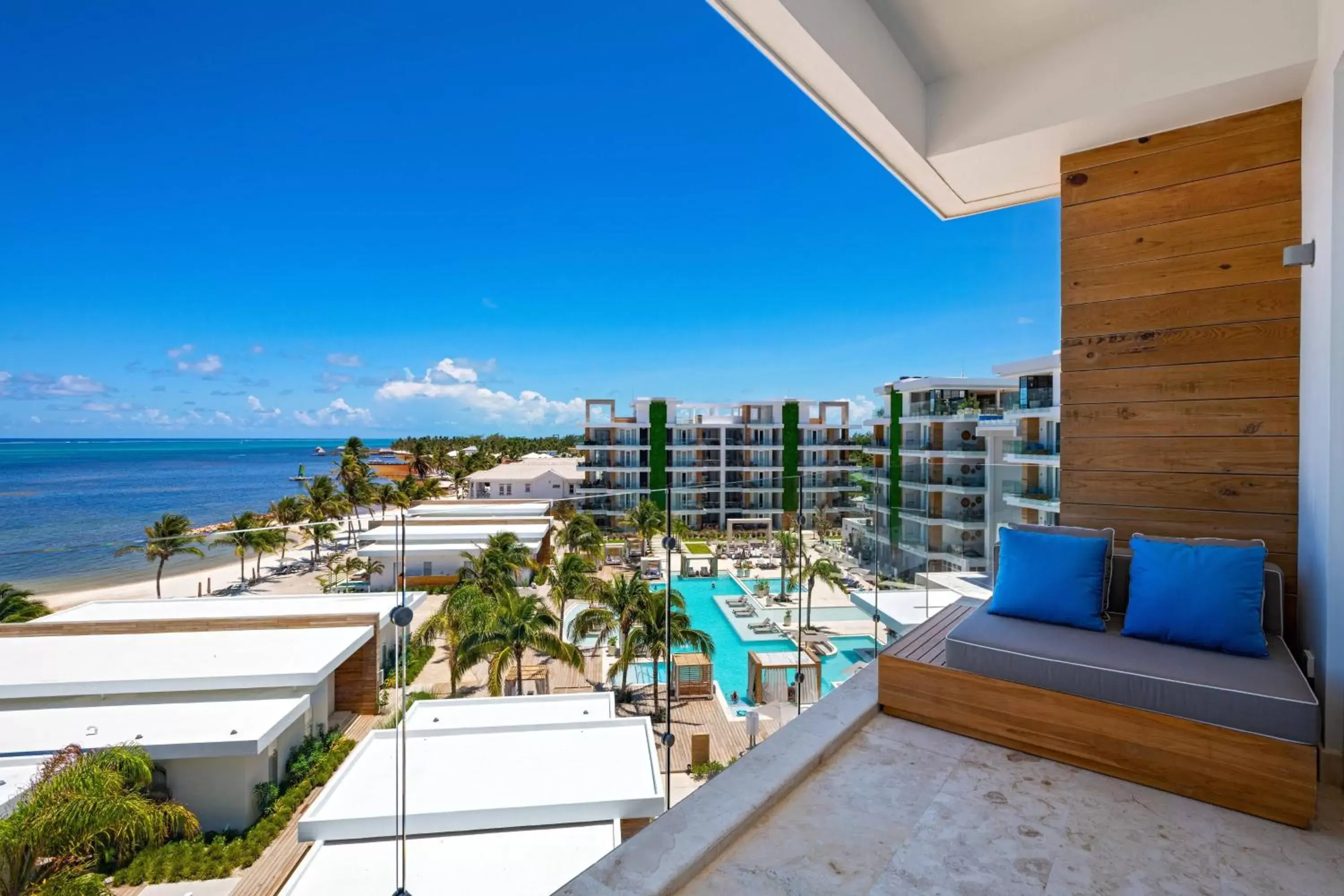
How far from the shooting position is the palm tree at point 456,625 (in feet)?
24.4

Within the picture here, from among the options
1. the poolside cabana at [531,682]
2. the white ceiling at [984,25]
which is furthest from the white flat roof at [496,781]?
the white ceiling at [984,25]

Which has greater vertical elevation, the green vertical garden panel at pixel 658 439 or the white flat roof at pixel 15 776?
the green vertical garden panel at pixel 658 439

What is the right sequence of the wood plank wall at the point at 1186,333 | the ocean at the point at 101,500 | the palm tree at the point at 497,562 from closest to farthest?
the ocean at the point at 101,500
the wood plank wall at the point at 1186,333
the palm tree at the point at 497,562

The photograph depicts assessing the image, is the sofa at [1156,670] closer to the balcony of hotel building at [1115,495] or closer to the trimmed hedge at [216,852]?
the balcony of hotel building at [1115,495]

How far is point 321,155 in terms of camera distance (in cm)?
3650

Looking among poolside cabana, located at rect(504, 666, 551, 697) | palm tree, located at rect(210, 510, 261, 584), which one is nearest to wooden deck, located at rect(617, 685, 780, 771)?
poolside cabana, located at rect(504, 666, 551, 697)

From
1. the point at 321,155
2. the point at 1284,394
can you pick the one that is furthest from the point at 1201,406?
the point at 321,155

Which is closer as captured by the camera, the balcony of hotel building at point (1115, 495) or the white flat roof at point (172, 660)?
the balcony of hotel building at point (1115, 495)

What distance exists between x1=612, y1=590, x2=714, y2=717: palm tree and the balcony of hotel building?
1.52m

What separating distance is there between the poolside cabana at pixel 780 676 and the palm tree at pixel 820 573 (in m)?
0.42

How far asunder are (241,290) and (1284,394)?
57967 millimetres

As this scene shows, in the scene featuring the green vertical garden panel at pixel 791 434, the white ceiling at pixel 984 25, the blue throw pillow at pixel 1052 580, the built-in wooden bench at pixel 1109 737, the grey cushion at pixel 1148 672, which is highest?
the white ceiling at pixel 984 25

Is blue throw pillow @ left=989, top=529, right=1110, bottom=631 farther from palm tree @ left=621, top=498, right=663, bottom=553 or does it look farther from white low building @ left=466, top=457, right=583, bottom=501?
white low building @ left=466, top=457, right=583, bottom=501

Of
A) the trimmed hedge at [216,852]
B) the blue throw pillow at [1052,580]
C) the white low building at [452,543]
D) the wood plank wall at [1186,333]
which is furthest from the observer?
the white low building at [452,543]
